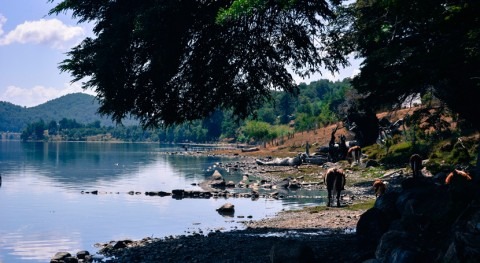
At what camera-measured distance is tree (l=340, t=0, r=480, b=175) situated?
597 inches

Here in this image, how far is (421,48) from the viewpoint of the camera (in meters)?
21.5

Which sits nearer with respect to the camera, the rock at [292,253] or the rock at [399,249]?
the rock at [399,249]

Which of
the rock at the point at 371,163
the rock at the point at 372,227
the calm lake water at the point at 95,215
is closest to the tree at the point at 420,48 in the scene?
the rock at the point at 372,227

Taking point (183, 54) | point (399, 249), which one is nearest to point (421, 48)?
point (183, 54)

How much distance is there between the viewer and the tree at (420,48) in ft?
49.8

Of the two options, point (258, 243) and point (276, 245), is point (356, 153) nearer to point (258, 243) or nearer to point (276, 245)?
point (258, 243)

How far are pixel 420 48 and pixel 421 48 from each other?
0.22ft

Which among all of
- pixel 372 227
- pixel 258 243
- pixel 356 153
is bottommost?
pixel 258 243

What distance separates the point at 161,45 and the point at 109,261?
8640 mm

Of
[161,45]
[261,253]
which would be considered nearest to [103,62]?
[161,45]

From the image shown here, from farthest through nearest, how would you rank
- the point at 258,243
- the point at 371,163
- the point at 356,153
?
the point at 356,153
the point at 371,163
the point at 258,243

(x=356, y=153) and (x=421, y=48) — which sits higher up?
(x=421, y=48)

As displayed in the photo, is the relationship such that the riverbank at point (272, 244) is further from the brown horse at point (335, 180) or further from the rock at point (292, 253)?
the brown horse at point (335, 180)

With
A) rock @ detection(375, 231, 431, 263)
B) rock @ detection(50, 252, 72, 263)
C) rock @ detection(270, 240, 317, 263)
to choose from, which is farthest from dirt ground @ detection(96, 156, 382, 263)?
rock @ detection(50, 252, 72, 263)
